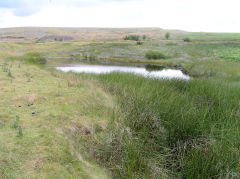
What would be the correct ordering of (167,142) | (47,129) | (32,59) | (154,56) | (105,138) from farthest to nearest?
(154,56) < (32,59) < (167,142) < (105,138) < (47,129)

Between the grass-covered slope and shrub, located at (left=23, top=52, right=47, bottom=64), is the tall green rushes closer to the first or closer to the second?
the grass-covered slope

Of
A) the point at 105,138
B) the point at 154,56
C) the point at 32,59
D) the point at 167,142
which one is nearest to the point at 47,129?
the point at 105,138

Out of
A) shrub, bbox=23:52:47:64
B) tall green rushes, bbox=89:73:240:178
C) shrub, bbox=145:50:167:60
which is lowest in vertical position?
tall green rushes, bbox=89:73:240:178

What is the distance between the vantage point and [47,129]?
3.55 m

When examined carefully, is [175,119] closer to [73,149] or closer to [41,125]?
[73,149]

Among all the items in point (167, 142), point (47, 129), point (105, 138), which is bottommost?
point (167, 142)

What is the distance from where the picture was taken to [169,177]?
3146 millimetres

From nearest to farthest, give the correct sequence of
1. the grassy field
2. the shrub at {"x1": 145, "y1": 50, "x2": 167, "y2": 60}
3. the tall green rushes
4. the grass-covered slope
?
the grass-covered slope → the grassy field → the tall green rushes → the shrub at {"x1": 145, "y1": 50, "x2": 167, "y2": 60}

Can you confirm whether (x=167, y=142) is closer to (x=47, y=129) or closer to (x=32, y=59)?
(x=47, y=129)

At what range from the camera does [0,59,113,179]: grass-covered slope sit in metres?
2.64

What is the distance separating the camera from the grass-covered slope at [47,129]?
2637 mm

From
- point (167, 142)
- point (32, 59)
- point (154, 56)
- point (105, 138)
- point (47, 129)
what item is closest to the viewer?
point (47, 129)

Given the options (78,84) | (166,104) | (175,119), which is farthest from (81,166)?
(78,84)

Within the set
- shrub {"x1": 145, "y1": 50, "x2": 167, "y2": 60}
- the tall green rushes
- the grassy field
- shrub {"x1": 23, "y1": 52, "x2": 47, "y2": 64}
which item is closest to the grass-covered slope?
the grassy field
